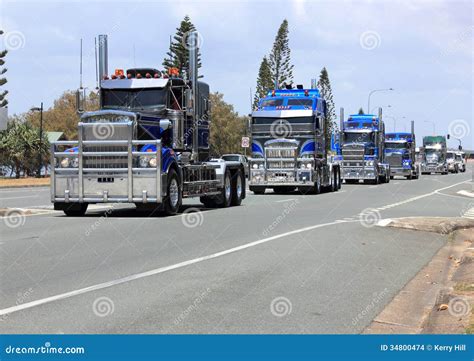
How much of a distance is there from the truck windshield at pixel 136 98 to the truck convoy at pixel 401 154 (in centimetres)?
3970

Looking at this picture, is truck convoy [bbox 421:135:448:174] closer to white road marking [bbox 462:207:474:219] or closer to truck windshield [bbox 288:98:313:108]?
truck windshield [bbox 288:98:313:108]

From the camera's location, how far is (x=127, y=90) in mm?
19406

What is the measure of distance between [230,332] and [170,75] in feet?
44.9

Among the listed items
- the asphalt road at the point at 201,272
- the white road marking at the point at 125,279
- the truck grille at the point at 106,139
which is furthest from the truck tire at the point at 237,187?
the white road marking at the point at 125,279

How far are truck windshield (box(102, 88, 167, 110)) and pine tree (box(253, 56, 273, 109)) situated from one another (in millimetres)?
64570

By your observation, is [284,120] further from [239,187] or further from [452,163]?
[452,163]

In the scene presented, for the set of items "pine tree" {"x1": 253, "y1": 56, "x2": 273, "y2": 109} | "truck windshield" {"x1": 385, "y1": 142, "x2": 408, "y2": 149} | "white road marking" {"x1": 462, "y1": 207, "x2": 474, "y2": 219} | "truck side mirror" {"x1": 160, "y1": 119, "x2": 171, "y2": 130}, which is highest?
"pine tree" {"x1": 253, "y1": 56, "x2": 273, "y2": 109}

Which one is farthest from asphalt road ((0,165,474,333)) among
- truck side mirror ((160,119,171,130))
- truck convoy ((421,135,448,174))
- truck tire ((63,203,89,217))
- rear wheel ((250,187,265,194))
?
truck convoy ((421,135,448,174))

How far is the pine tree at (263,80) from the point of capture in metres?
84.1

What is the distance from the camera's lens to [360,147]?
143 ft

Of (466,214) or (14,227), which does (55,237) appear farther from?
(466,214)

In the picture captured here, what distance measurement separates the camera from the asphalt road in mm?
7031

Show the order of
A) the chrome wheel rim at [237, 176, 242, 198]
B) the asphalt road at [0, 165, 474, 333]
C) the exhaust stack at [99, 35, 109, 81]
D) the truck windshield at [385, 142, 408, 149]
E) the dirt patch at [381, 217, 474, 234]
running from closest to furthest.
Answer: the asphalt road at [0, 165, 474, 333], the dirt patch at [381, 217, 474, 234], the exhaust stack at [99, 35, 109, 81], the chrome wheel rim at [237, 176, 242, 198], the truck windshield at [385, 142, 408, 149]

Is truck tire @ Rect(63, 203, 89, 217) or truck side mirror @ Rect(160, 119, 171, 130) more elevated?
truck side mirror @ Rect(160, 119, 171, 130)
